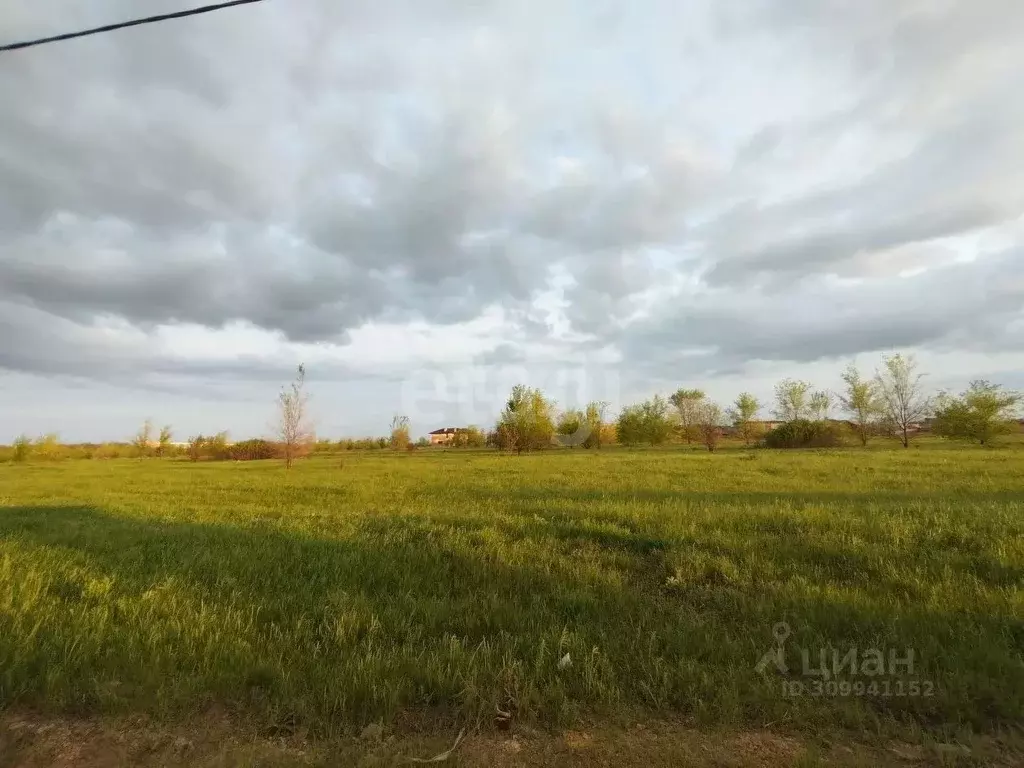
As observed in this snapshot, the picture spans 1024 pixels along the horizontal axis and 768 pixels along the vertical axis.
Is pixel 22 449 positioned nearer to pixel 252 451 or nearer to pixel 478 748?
pixel 252 451

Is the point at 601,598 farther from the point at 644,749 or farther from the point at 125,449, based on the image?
the point at 125,449

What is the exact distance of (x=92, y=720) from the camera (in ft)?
10.3

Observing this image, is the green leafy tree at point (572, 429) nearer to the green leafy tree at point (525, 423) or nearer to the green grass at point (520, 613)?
the green leafy tree at point (525, 423)

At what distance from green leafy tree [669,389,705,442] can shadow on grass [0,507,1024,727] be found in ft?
225

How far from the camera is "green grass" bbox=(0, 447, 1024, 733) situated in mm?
3309

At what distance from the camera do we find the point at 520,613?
15.8 feet

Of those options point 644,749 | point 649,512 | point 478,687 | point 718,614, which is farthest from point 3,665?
point 649,512

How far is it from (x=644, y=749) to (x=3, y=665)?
4570 mm

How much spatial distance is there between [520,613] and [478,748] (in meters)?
1.94

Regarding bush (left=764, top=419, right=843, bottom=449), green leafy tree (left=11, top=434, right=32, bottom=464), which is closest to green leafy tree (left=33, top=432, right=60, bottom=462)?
green leafy tree (left=11, top=434, right=32, bottom=464)

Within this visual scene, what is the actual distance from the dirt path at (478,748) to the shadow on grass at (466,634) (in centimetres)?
22

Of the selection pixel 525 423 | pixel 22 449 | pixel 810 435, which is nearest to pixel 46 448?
pixel 22 449

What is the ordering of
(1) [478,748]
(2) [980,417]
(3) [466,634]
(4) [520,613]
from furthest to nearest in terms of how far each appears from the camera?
1. (2) [980,417]
2. (4) [520,613]
3. (3) [466,634]
4. (1) [478,748]

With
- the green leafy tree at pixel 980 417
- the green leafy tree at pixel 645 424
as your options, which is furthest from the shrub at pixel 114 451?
the green leafy tree at pixel 980 417
